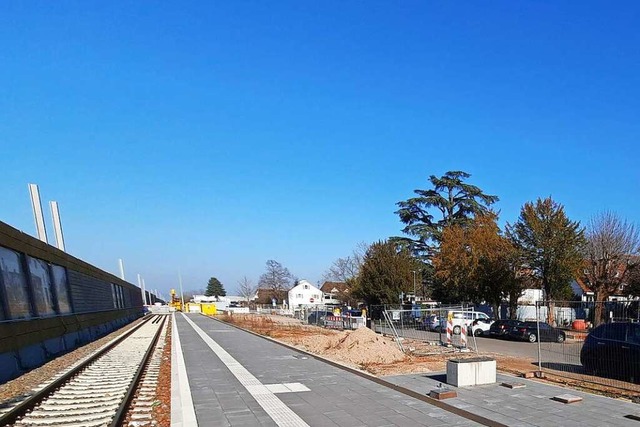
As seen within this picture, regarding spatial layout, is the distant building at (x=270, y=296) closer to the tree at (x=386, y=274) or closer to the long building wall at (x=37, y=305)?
the tree at (x=386, y=274)

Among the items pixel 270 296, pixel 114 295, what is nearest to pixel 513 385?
pixel 114 295

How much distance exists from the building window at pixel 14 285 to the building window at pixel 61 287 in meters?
5.02

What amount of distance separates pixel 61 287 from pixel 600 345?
2154 centimetres

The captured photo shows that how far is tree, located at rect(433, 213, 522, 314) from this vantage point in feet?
134

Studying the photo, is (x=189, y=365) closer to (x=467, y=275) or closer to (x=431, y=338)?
(x=431, y=338)

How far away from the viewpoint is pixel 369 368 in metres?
13.3

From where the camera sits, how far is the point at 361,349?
16031 mm

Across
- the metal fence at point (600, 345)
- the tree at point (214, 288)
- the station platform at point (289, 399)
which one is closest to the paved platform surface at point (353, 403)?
the station platform at point (289, 399)

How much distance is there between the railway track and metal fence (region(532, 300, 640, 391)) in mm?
9932

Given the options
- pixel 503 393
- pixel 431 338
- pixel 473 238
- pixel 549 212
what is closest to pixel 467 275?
pixel 473 238

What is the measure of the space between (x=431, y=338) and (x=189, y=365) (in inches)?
444

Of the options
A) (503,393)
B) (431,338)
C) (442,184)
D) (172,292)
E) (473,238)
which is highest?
(442,184)

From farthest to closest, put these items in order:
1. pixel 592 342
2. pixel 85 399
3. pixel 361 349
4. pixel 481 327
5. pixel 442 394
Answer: pixel 481 327 → pixel 361 349 → pixel 592 342 → pixel 85 399 → pixel 442 394

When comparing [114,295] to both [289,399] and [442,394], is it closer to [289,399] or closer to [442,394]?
[289,399]
